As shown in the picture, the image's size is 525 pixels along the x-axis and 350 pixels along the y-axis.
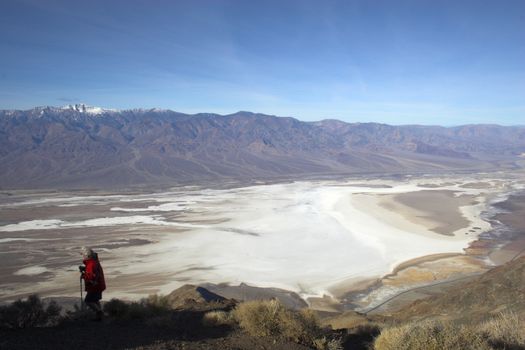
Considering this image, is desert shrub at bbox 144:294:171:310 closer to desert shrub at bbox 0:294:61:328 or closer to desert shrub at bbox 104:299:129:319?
desert shrub at bbox 104:299:129:319

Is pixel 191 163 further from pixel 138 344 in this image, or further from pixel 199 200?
pixel 138 344

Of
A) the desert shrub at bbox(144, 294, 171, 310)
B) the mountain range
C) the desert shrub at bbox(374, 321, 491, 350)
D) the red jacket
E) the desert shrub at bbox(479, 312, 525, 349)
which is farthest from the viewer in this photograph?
the mountain range

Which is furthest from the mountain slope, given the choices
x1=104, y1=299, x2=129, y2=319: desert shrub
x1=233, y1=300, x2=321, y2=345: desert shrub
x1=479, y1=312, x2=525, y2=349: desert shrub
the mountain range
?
the mountain range

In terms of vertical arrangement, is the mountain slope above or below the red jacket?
below

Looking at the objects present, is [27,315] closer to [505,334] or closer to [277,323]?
[277,323]

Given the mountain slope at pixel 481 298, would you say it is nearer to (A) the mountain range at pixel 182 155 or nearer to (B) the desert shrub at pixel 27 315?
(B) the desert shrub at pixel 27 315

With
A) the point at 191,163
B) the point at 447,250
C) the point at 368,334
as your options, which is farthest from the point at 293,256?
the point at 191,163

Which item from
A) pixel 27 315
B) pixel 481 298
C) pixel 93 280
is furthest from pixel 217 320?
pixel 481 298
